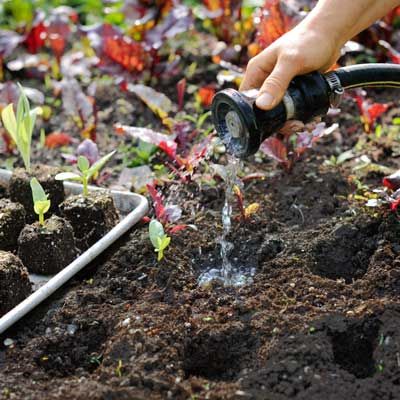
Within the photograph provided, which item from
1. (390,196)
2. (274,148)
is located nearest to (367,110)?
(274,148)

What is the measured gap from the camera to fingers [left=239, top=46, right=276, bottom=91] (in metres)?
2.53

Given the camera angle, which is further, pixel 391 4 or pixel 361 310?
pixel 391 4

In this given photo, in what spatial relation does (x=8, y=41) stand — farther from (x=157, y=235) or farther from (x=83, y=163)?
(x=157, y=235)

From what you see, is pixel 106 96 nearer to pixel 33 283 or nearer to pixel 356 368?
pixel 33 283

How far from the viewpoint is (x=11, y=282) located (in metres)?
2.56

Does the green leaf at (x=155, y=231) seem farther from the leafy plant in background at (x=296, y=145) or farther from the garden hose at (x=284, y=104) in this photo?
the leafy plant in background at (x=296, y=145)

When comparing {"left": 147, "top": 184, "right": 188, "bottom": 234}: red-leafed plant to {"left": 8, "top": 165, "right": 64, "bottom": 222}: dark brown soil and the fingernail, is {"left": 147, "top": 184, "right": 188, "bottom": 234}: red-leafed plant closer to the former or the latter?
{"left": 8, "top": 165, "right": 64, "bottom": 222}: dark brown soil

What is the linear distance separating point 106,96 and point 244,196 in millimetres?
1313

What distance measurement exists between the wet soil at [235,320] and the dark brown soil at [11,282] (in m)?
0.08

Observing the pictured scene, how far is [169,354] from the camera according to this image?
2.28 meters

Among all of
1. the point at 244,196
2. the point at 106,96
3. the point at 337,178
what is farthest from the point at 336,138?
the point at 106,96

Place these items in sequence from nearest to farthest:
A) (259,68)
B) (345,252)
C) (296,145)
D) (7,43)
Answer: (259,68) < (345,252) < (296,145) < (7,43)

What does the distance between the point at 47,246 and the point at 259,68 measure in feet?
3.14

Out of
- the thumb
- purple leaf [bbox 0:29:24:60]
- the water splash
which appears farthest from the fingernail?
purple leaf [bbox 0:29:24:60]
